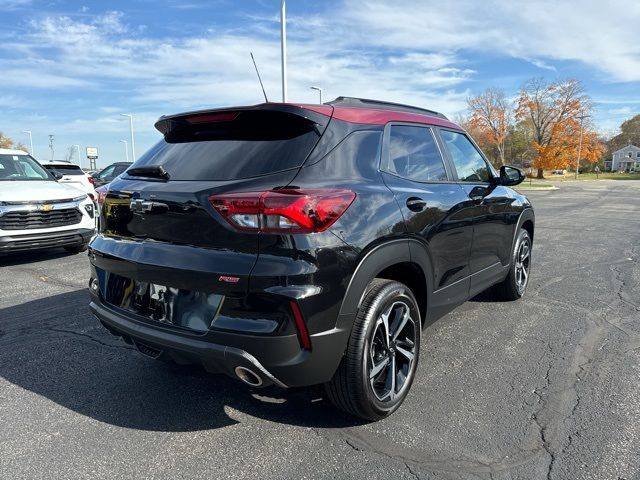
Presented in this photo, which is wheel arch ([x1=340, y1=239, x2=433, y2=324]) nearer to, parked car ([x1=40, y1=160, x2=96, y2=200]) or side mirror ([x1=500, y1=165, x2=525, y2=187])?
side mirror ([x1=500, y1=165, x2=525, y2=187])

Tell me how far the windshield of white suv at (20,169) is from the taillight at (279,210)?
683 cm

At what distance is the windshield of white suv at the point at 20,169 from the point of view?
7.72m

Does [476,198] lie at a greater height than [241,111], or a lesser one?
lesser

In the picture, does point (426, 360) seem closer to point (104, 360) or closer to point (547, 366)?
point (547, 366)

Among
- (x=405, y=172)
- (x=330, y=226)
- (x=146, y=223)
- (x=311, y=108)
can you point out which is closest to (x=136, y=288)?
(x=146, y=223)

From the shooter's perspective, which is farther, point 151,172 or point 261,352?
point 151,172

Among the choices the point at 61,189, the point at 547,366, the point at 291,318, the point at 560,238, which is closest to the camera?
the point at 291,318

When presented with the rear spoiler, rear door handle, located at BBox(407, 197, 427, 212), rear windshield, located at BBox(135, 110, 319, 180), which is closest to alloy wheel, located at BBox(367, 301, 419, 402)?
rear door handle, located at BBox(407, 197, 427, 212)

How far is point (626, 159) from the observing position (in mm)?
115500

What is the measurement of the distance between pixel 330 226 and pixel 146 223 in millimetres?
1058

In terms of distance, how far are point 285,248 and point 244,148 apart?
703mm

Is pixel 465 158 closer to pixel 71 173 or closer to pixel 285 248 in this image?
pixel 285 248

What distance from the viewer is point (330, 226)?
7.76 ft

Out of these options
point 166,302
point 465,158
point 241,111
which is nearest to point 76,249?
point 166,302
